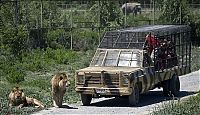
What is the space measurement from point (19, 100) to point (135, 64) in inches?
169

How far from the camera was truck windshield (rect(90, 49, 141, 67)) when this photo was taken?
22.0 metres

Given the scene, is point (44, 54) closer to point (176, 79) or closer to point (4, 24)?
point (4, 24)

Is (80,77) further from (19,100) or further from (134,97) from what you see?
(19,100)

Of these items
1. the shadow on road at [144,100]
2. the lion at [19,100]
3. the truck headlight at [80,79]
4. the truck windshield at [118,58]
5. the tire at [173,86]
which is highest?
the truck windshield at [118,58]

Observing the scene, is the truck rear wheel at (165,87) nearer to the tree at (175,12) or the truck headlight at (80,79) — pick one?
the truck headlight at (80,79)

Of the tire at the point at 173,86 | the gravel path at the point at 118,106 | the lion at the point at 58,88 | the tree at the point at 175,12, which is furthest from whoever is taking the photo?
the tree at the point at 175,12

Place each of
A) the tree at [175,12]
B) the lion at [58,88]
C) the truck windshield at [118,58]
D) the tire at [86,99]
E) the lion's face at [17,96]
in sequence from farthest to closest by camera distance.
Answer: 1. the tree at [175,12]
2. the truck windshield at [118,58]
3. the tire at [86,99]
4. the lion at [58,88]
5. the lion's face at [17,96]

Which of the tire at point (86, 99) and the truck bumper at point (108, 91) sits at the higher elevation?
the truck bumper at point (108, 91)

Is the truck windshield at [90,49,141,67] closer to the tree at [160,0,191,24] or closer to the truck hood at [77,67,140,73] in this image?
the truck hood at [77,67,140,73]

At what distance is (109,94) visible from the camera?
2077 centimetres

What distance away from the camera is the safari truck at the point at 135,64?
2080 centimetres

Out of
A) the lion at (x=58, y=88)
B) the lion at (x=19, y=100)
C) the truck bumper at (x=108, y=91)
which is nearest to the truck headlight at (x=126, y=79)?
the truck bumper at (x=108, y=91)

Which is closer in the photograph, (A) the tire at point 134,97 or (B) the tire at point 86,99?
(A) the tire at point 134,97

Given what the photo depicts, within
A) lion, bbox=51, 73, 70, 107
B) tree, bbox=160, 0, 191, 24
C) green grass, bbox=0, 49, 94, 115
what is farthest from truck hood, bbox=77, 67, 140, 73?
tree, bbox=160, 0, 191, 24
